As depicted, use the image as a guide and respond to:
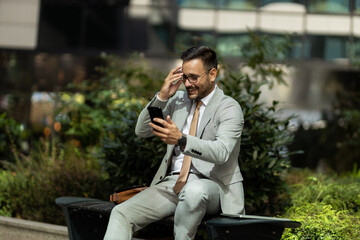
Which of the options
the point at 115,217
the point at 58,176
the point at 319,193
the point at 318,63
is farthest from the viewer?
the point at 318,63

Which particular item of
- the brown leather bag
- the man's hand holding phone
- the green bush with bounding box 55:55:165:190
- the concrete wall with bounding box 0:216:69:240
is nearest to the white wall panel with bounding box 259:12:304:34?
the green bush with bounding box 55:55:165:190

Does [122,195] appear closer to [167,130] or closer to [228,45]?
[167,130]

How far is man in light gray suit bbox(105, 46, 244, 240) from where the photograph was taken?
3342mm

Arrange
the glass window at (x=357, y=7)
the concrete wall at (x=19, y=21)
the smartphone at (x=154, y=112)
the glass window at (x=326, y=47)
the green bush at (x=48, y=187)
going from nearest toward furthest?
the smartphone at (x=154, y=112) < the green bush at (x=48, y=187) < the glass window at (x=326, y=47) < the glass window at (x=357, y=7) < the concrete wall at (x=19, y=21)

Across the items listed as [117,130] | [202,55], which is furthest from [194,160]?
[117,130]

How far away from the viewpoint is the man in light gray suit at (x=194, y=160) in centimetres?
334

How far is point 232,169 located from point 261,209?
1861mm

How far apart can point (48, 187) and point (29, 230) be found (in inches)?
30.7

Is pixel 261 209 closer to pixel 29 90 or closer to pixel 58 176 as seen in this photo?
pixel 58 176

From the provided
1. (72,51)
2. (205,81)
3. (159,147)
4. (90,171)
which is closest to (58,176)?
(90,171)

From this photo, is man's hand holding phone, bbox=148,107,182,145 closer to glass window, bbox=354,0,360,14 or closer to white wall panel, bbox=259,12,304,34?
white wall panel, bbox=259,12,304,34

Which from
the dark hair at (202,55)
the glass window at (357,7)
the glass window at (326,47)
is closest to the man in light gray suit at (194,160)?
the dark hair at (202,55)

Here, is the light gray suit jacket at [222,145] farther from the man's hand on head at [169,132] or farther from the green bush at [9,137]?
the green bush at [9,137]

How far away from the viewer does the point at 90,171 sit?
5.98 meters
